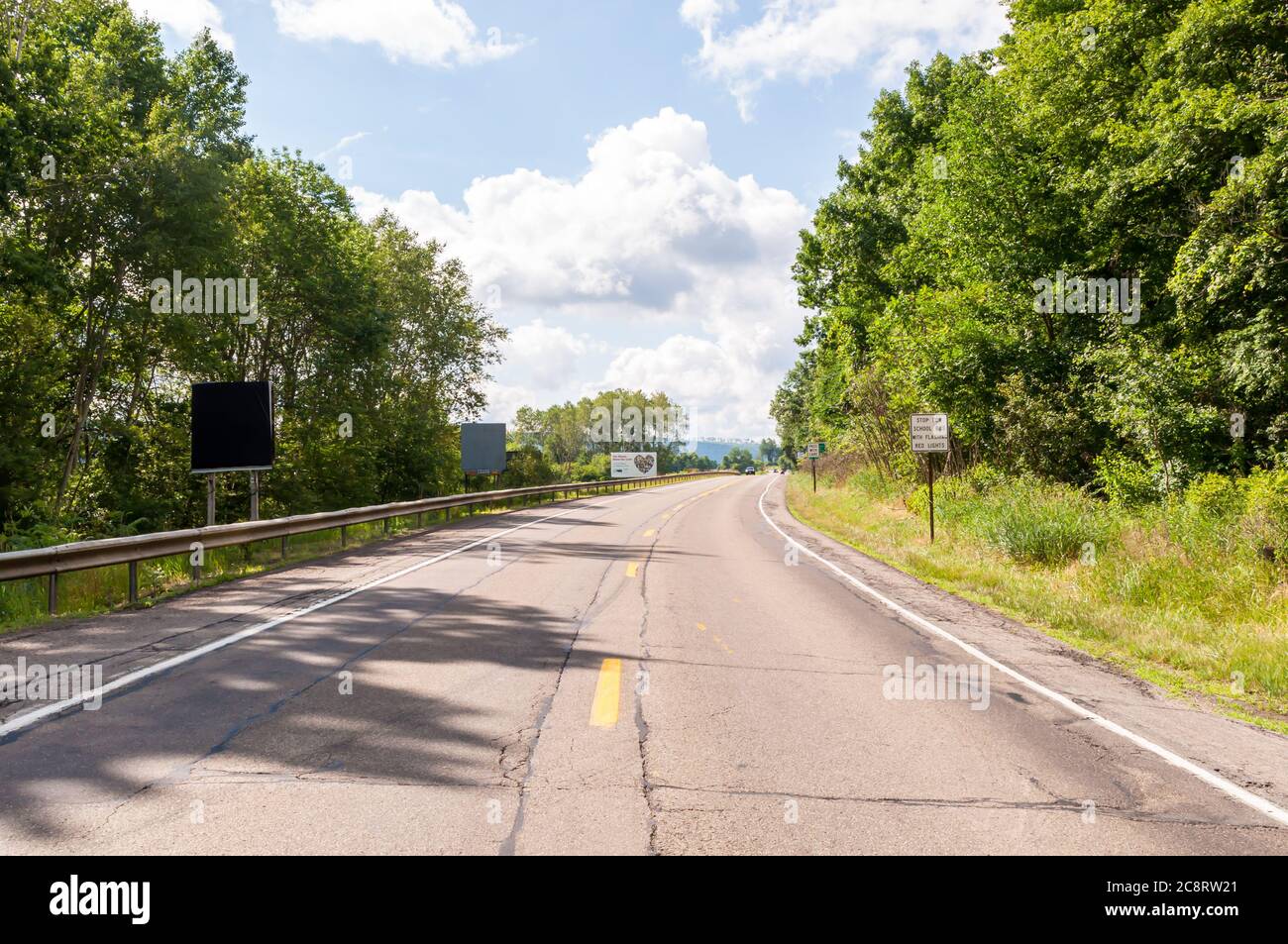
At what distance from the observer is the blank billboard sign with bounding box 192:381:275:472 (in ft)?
53.6

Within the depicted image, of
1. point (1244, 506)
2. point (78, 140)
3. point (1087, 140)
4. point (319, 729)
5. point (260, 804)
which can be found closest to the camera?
point (260, 804)

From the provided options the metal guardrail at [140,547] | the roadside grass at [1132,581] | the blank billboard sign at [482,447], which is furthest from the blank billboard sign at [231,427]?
the blank billboard sign at [482,447]

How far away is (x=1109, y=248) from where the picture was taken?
65.4ft

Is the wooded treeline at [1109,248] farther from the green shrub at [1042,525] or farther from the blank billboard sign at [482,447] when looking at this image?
the blank billboard sign at [482,447]

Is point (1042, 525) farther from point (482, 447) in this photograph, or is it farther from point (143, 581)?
point (482, 447)

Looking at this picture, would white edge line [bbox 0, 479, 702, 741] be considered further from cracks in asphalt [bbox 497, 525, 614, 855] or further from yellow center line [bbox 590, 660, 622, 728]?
yellow center line [bbox 590, 660, 622, 728]

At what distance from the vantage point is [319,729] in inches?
197

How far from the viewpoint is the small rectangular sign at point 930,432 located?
1769cm

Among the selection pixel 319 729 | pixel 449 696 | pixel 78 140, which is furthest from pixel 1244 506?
pixel 78 140

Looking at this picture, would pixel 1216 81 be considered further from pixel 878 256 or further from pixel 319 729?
pixel 319 729

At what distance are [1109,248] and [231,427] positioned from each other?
72.7ft

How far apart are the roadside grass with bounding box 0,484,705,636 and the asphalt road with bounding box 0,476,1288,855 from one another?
2.71 feet

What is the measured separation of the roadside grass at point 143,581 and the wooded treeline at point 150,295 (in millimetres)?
3076
